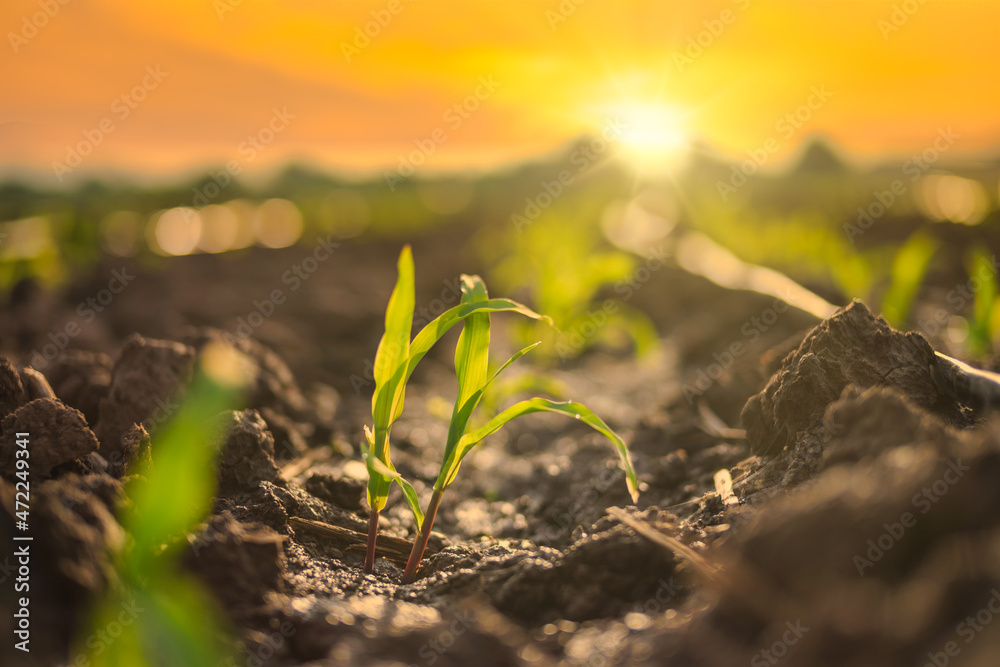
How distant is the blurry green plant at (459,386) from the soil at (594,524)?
156 millimetres

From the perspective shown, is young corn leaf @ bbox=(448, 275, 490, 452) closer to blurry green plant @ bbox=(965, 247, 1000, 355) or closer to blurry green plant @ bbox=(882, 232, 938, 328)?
blurry green plant @ bbox=(965, 247, 1000, 355)

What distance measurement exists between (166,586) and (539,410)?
0.73 meters

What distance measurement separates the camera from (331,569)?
125cm

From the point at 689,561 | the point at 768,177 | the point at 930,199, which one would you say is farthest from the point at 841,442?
the point at 768,177

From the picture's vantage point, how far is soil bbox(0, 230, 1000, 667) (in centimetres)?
75

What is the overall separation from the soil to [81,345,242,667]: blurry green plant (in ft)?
0.13

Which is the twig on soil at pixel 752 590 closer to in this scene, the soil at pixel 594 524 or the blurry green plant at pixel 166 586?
the soil at pixel 594 524

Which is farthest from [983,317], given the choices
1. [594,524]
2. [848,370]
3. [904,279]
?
[594,524]

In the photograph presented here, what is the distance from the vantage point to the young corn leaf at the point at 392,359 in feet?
3.84

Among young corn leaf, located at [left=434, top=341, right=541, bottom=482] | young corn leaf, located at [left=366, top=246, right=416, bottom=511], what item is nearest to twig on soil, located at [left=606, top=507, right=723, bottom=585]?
young corn leaf, located at [left=434, top=341, right=541, bottom=482]

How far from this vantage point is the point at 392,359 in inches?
47.2

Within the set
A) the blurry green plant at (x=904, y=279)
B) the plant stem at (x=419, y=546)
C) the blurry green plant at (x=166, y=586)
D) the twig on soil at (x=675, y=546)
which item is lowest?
the blurry green plant at (x=166, y=586)

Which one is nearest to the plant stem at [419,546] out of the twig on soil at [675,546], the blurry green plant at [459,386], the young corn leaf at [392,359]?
the blurry green plant at [459,386]

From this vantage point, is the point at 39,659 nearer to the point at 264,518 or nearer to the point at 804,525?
the point at 264,518
